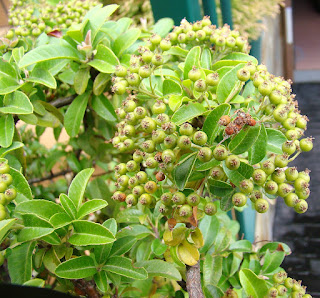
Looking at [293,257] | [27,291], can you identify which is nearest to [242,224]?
[293,257]

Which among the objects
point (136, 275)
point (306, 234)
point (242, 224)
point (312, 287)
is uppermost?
point (136, 275)

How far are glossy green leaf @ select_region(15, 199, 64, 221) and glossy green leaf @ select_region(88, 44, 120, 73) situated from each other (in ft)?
0.99

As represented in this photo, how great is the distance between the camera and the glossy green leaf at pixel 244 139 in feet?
1.77

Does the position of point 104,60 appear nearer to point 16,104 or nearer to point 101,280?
point 16,104

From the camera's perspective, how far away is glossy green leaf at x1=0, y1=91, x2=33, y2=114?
741 mm

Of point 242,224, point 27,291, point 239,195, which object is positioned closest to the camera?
point 27,291

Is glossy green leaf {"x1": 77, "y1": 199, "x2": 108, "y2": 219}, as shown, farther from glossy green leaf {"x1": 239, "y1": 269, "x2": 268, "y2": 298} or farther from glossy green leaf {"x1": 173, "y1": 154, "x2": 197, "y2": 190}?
glossy green leaf {"x1": 239, "y1": 269, "x2": 268, "y2": 298}

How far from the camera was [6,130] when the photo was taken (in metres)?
0.76

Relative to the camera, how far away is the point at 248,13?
277 centimetres

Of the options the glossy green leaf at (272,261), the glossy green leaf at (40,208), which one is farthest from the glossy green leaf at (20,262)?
the glossy green leaf at (272,261)

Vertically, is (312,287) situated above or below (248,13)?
below

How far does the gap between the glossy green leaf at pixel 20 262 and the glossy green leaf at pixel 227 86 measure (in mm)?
419

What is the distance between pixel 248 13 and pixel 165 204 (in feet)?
8.18

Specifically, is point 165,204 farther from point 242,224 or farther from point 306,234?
point 306,234
